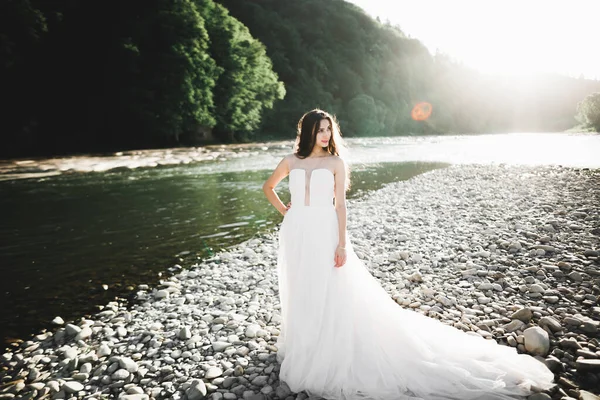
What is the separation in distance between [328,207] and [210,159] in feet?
99.0

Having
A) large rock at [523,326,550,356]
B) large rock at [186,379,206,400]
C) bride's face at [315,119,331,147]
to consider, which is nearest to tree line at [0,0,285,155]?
large rock at [186,379,206,400]

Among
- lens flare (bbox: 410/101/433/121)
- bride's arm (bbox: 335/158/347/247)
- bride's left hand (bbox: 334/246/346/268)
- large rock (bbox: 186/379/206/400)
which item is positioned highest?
lens flare (bbox: 410/101/433/121)

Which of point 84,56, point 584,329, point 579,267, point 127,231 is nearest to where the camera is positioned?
point 584,329

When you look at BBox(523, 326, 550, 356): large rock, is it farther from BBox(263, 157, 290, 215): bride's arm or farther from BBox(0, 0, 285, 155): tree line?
BBox(0, 0, 285, 155): tree line

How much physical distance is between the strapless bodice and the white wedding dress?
0.01 m

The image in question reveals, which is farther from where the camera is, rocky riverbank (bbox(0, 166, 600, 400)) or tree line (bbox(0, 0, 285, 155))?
tree line (bbox(0, 0, 285, 155))

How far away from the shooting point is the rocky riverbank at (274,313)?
3781 millimetres

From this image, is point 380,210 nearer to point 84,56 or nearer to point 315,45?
point 84,56

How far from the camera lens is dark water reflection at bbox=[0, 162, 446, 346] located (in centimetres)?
656

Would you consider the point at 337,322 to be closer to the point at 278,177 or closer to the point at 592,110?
the point at 278,177

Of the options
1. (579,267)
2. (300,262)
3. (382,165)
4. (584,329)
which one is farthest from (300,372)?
(382,165)

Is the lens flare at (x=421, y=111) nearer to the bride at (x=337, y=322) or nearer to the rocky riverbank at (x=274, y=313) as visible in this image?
the rocky riverbank at (x=274, y=313)

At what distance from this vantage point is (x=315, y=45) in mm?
103312

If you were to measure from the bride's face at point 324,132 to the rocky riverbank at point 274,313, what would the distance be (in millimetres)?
2546
